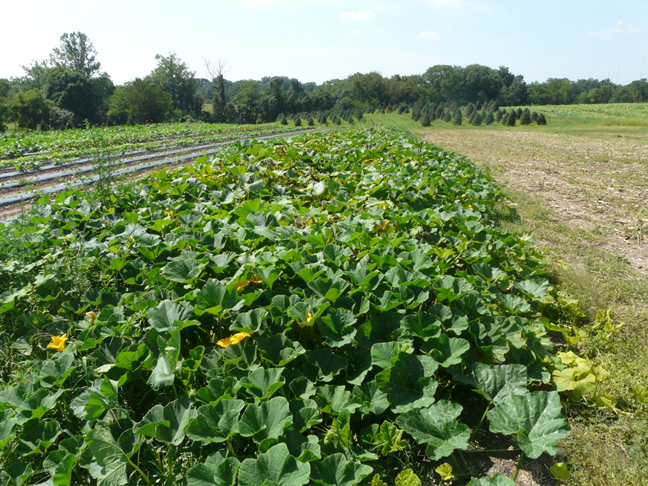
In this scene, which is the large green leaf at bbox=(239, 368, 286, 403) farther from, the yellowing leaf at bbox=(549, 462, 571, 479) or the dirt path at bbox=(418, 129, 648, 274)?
the dirt path at bbox=(418, 129, 648, 274)

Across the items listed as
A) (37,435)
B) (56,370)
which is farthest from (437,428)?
(56,370)

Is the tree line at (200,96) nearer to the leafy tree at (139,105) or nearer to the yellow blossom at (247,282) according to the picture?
the leafy tree at (139,105)

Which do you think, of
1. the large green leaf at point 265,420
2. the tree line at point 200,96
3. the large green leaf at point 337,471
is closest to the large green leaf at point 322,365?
the large green leaf at point 265,420

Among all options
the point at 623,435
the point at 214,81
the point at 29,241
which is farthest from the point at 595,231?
the point at 214,81

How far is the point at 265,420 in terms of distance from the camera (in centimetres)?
157

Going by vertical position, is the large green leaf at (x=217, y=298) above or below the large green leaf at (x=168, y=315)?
above

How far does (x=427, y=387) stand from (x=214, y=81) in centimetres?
5907

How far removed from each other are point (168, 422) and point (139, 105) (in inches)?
2024

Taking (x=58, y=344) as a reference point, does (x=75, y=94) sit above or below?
above

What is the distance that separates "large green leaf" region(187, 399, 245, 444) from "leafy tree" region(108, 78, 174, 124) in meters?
49.0

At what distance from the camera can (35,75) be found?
63.0m

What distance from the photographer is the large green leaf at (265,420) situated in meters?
1.51

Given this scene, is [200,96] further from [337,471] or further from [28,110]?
[337,471]

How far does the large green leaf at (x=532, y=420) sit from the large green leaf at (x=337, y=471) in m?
0.61
